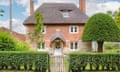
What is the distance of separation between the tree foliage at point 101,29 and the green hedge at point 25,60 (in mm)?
19614

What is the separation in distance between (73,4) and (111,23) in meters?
16.5

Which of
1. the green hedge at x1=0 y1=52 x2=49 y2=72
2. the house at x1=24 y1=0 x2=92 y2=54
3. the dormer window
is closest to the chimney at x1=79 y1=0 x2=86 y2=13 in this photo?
the house at x1=24 y1=0 x2=92 y2=54

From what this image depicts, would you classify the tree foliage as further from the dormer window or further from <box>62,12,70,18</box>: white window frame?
the dormer window

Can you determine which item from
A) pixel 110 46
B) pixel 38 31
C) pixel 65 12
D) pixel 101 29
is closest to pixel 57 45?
pixel 38 31

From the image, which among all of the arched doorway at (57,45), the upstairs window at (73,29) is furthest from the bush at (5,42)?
the upstairs window at (73,29)

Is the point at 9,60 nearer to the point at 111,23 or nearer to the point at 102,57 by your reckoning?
the point at 102,57

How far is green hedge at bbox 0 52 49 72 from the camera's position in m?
21.2

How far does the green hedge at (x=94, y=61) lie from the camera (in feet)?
69.8

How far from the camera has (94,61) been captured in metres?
21.6

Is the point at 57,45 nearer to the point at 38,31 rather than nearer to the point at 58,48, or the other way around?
the point at 58,48

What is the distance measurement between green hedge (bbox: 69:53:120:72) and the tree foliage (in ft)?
60.6

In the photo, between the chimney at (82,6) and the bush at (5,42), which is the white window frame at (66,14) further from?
the bush at (5,42)

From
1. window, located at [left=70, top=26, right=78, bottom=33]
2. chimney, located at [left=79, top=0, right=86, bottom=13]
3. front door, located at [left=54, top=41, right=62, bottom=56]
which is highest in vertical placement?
chimney, located at [left=79, top=0, right=86, bottom=13]

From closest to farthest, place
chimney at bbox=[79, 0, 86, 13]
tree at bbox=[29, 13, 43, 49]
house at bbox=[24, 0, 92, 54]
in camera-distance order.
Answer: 1. tree at bbox=[29, 13, 43, 49]
2. house at bbox=[24, 0, 92, 54]
3. chimney at bbox=[79, 0, 86, 13]
